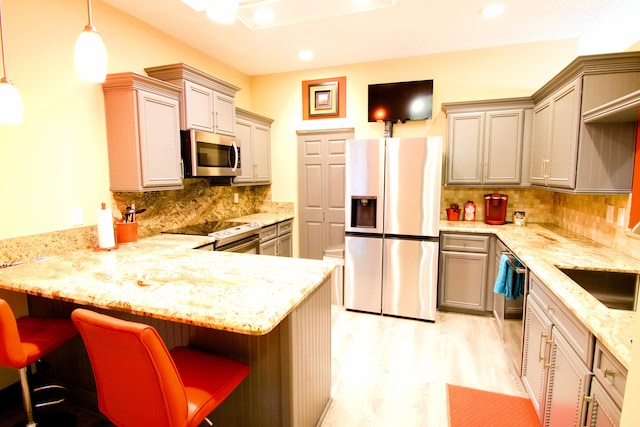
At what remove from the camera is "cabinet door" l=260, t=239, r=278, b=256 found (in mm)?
3868

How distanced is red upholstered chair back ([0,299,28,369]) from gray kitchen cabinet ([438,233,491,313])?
3278mm

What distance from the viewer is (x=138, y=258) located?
2.10 m

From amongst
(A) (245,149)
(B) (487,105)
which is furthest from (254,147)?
(B) (487,105)

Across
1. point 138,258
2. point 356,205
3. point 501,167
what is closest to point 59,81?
point 138,258

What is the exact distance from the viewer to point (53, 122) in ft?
7.50

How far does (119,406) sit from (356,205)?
262 cm

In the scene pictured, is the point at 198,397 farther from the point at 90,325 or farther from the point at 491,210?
the point at 491,210

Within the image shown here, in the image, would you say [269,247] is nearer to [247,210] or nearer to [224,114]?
[247,210]

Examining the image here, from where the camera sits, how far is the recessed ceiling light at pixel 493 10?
2.73 m

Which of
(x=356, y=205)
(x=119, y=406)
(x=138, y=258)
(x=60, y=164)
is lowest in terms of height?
(x=119, y=406)

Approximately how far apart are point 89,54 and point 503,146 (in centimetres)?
356

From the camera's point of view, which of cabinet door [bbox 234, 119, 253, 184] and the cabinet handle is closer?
the cabinet handle

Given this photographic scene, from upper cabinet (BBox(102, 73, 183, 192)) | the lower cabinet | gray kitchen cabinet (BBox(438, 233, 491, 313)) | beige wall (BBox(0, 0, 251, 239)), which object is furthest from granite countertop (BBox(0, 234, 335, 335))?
gray kitchen cabinet (BBox(438, 233, 491, 313))

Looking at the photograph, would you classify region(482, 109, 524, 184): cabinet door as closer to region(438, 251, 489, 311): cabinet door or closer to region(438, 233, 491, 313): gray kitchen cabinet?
region(438, 233, 491, 313): gray kitchen cabinet
